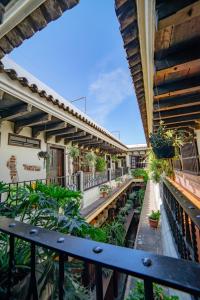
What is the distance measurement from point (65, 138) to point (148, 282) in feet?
23.6

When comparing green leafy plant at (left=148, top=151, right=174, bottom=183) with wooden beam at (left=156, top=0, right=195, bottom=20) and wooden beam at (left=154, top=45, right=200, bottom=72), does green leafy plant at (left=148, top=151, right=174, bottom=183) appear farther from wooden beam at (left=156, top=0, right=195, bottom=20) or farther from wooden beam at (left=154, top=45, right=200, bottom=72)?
wooden beam at (left=156, top=0, right=195, bottom=20)

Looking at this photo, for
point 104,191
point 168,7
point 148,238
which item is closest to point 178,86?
point 168,7

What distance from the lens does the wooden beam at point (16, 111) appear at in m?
3.76

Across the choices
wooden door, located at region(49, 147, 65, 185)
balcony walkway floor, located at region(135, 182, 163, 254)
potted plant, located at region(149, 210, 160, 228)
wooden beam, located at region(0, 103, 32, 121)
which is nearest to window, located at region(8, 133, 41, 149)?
wooden beam, located at region(0, 103, 32, 121)

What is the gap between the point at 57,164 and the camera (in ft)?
24.0

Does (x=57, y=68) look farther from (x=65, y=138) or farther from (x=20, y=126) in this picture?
(x=20, y=126)

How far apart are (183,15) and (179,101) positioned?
182cm

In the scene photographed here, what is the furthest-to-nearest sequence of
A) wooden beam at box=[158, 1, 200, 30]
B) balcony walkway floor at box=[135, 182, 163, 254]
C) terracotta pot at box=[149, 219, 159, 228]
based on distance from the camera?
terracotta pot at box=[149, 219, 159, 228], balcony walkway floor at box=[135, 182, 163, 254], wooden beam at box=[158, 1, 200, 30]

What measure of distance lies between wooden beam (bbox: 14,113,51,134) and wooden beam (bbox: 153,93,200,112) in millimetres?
2720

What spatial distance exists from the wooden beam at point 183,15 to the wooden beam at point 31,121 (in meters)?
3.56

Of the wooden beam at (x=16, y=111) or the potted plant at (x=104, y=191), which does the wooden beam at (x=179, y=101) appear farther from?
the potted plant at (x=104, y=191)

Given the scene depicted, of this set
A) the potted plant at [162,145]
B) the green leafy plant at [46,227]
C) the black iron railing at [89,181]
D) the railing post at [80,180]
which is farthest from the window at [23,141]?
the potted plant at [162,145]

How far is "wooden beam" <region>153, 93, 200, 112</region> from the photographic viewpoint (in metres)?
2.89

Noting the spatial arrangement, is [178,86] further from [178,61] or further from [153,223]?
[153,223]
